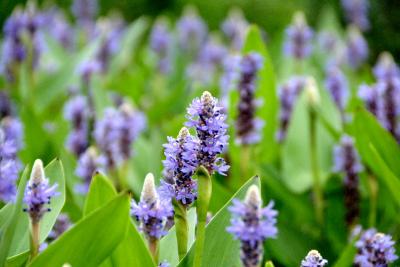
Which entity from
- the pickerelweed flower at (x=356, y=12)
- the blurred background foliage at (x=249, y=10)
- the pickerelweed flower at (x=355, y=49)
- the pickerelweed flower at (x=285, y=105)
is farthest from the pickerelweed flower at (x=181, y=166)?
the blurred background foliage at (x=249, y=10)

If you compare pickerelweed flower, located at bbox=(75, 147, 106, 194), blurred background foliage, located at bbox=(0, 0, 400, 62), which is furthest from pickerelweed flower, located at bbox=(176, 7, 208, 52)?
A: pickerelweed flower, located at bbox=(75, 147, 106, 194)

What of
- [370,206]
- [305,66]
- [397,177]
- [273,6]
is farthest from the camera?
[273,6]

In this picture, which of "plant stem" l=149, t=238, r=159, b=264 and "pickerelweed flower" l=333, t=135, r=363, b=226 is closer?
"plant stem" l=149, t=238, r=159, b=264

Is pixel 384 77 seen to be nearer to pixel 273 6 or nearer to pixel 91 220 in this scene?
pixel 91 220

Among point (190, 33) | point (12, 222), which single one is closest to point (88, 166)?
point (12, 222)

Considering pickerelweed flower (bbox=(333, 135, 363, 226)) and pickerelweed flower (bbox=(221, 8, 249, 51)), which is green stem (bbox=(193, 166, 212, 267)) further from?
pickerelweed flower (bbox=(221, 8, 249, 51))

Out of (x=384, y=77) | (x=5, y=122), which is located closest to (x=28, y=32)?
(x=5, y=122)

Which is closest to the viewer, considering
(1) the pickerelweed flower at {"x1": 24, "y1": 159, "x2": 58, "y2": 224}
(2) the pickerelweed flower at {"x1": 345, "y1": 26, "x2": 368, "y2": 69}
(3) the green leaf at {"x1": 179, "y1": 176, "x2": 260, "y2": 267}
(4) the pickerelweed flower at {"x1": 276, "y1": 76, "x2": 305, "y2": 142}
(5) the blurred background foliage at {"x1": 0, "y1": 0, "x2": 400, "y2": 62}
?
(1) the pickerelweed flower at {"x1": 24, "y1": 159, "x2": 58, "y2": 224}

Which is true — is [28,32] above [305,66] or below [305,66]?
above
